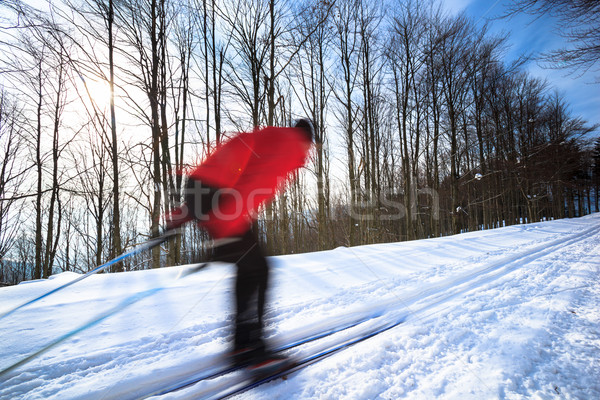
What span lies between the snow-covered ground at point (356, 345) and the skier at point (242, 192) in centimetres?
20

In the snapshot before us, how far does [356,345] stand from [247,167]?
1.31 m

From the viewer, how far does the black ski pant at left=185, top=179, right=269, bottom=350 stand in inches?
55.5

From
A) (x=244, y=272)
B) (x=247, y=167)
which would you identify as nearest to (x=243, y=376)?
(x=244, y=272)

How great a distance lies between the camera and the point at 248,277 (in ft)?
5.36

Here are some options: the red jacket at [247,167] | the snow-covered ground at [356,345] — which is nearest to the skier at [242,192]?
the red jacket at [247,167]

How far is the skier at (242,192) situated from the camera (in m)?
1.37

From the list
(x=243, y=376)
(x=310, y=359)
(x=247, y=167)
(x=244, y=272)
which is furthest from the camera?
(x=244, y=272)

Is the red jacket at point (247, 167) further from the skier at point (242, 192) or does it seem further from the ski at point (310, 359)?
the ski at point (310, 359)

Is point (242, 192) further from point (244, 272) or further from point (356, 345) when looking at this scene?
point (356, 345)

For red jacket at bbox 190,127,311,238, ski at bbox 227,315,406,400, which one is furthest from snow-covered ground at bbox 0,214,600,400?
red jacket at bbox 190,127,311,238

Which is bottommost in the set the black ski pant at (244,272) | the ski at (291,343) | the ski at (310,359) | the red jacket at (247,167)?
the ski at (310,359)

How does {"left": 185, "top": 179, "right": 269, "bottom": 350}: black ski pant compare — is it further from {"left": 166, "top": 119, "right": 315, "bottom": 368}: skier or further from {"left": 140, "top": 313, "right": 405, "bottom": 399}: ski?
{"left": 140, "top": 313, "right": 405, "bottom": 399}: ski

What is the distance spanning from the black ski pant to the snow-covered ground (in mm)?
122

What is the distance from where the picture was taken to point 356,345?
4.58 feet
